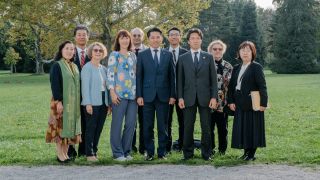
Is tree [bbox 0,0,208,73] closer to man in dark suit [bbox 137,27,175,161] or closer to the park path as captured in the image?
man in dark suit [bbox 137,27,175,161]

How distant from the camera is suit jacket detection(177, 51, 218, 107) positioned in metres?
7.52

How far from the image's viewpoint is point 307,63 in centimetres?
5947

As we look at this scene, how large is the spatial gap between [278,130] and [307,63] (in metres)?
50.3

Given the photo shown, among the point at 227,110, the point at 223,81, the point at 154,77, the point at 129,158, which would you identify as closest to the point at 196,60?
the point at 154,77

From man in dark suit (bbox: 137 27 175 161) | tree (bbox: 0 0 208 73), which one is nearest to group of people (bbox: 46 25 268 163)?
man in dark suit (bbox: 137 27 175 161)

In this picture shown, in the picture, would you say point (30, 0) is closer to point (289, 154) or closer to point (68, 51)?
point (68, 51)

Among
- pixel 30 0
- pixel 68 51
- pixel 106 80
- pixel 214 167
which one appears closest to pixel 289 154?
pixel 214 167

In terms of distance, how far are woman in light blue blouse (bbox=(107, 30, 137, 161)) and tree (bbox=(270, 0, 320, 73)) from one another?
181 ft

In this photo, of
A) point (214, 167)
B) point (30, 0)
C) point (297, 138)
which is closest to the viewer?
point (214, 167)

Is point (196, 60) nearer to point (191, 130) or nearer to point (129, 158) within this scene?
point (191, 130)

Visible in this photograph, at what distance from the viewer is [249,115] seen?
759cm

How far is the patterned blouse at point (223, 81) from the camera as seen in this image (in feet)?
26.8

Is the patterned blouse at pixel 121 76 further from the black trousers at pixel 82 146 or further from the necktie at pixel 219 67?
the necktie at pixel 219 67

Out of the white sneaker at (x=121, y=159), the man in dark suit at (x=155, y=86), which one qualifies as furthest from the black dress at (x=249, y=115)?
the white sneaker at (x=121, y=159)
